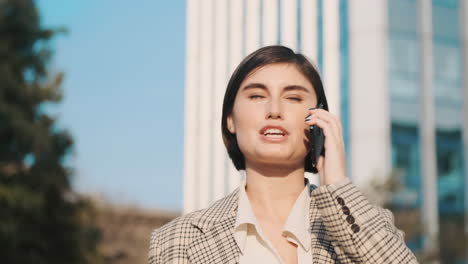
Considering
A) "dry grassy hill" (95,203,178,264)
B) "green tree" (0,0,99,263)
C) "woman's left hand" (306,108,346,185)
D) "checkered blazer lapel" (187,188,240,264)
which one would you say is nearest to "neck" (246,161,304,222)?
"checkered blazer lapel" (187,188,240,264)

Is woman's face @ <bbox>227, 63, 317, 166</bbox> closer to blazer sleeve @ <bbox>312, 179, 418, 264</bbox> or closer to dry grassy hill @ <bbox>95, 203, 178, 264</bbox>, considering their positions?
blazer sleeve @ <bbox>312, 179, 418, 264</bbox>

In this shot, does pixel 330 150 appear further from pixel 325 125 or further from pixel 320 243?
pixel 320 243

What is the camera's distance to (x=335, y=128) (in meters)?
2.25

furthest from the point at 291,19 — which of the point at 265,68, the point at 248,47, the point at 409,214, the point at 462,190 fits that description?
the point at 265,68

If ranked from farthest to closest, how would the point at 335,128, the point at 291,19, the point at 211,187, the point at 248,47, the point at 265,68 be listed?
the point at 211,187 < the point at 248,47 < the point at 291,19 < the point at 265,68 < the point at 335,128

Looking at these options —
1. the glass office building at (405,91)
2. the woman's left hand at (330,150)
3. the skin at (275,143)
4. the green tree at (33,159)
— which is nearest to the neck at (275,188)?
the skin at (275,143)

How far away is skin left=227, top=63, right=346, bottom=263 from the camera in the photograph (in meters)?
2.37

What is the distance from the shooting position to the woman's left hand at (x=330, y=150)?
2166 millimetres

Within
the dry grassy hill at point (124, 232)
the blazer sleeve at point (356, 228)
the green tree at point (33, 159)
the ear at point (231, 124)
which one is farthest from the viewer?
the dry grassy hill at point (124, 232)

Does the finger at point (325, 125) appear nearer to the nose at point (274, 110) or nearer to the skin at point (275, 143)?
the skin at point (275, 143)

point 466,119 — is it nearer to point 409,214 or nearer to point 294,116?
point 409,214

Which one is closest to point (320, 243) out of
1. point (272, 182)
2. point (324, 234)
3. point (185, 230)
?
point (324, 234)

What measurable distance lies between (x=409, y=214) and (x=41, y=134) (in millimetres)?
10200

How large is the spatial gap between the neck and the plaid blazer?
0.32 ft
